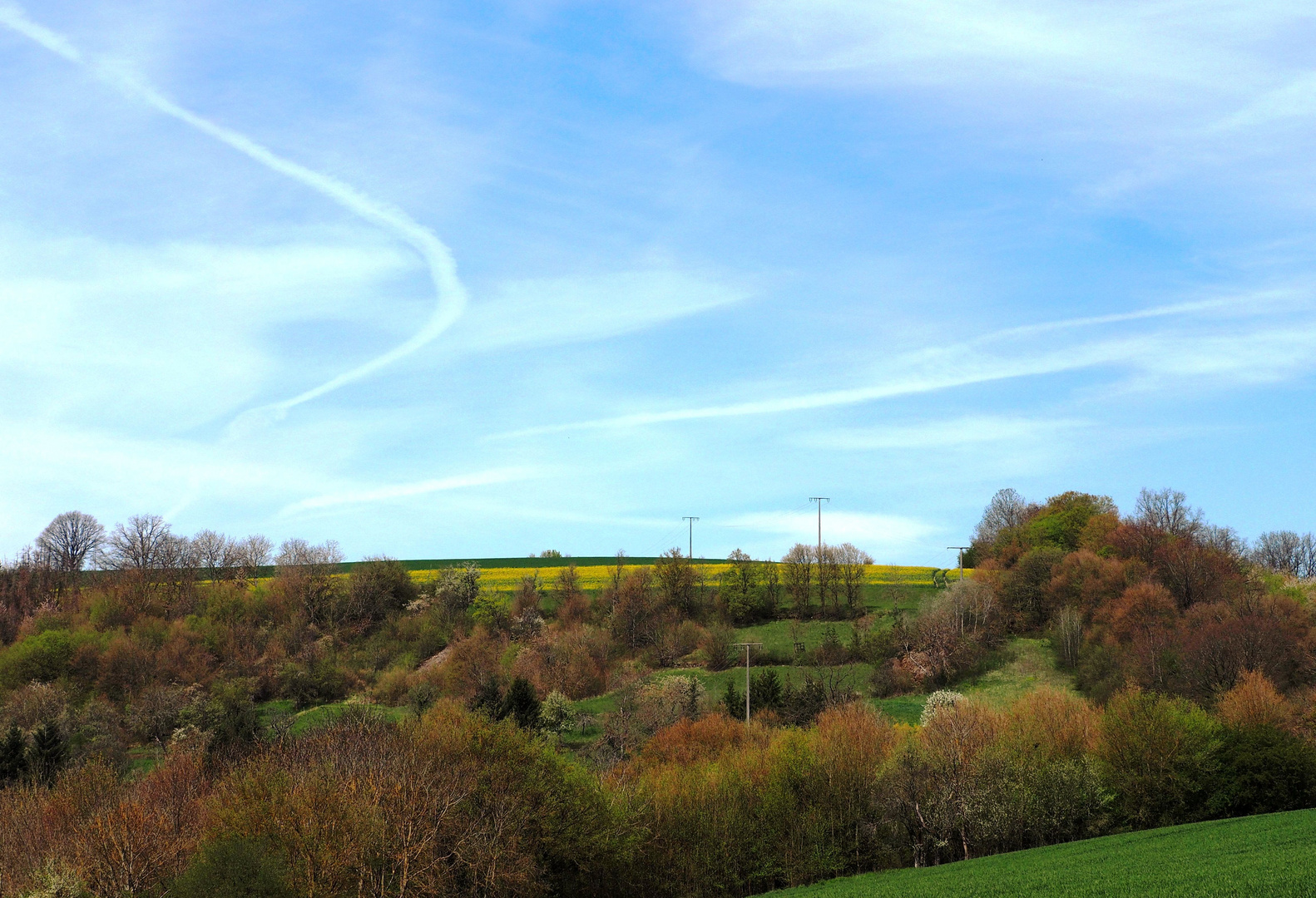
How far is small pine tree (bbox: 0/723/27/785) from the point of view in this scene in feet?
200

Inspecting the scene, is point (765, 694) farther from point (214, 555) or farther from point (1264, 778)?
point (214, 555)

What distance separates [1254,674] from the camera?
62.4 metres

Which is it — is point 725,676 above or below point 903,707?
above

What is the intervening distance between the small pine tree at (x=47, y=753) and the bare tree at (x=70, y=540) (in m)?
61.2

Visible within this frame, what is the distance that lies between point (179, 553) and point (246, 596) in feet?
50.0

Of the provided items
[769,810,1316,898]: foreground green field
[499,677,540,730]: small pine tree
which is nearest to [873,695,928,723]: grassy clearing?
[499,677,540,730]: small pine tree

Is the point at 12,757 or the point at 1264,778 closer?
the point at 1264,778

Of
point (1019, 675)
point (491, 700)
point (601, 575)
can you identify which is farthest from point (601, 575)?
point (491, 700)

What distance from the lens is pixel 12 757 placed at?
202 feet

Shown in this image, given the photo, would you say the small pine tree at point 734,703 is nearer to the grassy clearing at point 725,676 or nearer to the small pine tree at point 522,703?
the grassy clearing at point 725,676

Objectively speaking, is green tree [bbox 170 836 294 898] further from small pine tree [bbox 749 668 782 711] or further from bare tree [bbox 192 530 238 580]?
bare tree [bbox 192 530 238 580]

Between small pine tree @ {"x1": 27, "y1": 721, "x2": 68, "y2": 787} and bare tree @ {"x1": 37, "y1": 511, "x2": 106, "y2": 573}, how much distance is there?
61.2 meters

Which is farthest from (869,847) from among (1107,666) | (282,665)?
(282,665)

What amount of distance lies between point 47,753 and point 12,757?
1.78 metres
